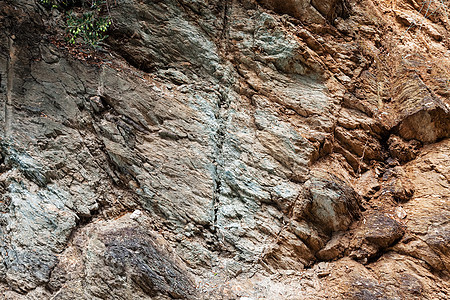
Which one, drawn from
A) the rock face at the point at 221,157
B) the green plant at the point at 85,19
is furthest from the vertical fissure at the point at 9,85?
the green plant at the point at 85,19

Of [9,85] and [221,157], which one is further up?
[221,157]

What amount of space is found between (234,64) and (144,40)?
2691 millimetres

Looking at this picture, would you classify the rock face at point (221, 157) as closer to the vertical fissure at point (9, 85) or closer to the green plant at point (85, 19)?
the vertical fissure at point (9, 85)

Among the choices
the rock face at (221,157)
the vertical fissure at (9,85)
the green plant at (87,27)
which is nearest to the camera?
the rock face at (221,157)

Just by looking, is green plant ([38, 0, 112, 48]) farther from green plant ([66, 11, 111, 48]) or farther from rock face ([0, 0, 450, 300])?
rock face ([0, 0, 450, 300])

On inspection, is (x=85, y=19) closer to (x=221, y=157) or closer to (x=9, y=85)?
(x=9, y=85)

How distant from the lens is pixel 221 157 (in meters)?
7.20

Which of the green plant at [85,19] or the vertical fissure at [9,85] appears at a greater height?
the green plant at [85,19]

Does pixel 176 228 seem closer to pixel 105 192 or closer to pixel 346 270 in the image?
pixel 105 192

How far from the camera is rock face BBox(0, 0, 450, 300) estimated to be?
5.64 m

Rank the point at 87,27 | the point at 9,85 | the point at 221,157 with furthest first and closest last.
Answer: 1. the point at 87,27
2. the point at 221,157
3. the point at 9,85

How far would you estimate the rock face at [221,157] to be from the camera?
5641 mm

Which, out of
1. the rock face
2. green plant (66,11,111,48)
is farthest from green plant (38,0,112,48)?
the rock face

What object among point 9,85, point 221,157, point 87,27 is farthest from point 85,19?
point 221,157
